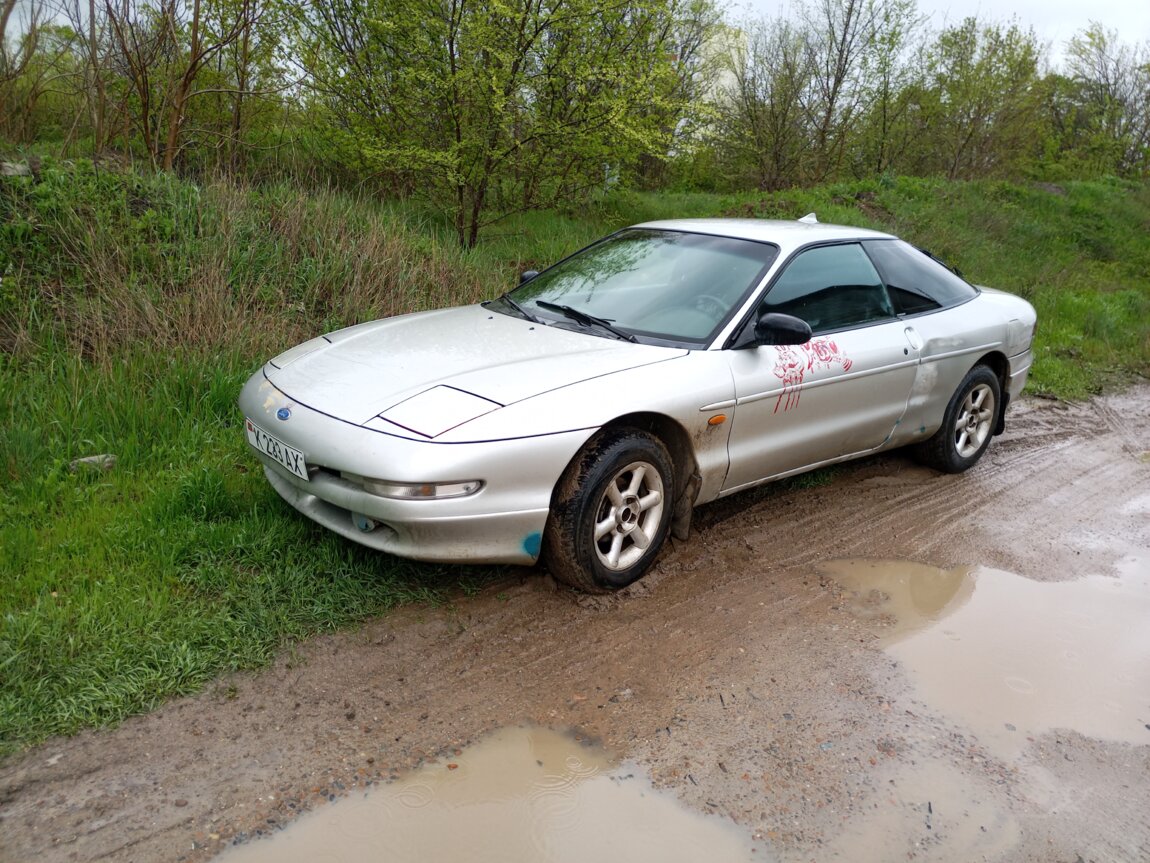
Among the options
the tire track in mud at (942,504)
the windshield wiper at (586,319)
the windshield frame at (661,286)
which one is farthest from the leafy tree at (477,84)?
the tire track in mud at (942,504)

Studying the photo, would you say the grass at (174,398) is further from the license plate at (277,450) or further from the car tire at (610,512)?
the car tire at (610,512)

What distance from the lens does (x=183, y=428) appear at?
186 inches

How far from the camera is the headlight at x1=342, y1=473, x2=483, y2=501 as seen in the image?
3.19m

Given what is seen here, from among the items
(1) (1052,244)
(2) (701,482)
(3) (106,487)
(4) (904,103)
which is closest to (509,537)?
(2) (701,482)

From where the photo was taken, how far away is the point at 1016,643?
3639 millimetres

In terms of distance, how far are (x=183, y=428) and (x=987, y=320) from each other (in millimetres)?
4724

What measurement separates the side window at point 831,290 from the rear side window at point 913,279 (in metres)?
0.12

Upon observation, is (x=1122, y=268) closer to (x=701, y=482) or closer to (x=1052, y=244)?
(x=1052, y=244)

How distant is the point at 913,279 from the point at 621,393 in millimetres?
2503

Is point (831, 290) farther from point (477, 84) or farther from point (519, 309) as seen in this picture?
point (477, 84)

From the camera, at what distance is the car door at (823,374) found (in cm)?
411

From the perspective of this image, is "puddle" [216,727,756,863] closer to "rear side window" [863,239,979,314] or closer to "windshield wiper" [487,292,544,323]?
"windshield wiper" [487,292,544,323]

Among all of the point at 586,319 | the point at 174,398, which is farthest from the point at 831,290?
the point at 174,398

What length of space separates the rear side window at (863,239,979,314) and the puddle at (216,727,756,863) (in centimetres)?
335
